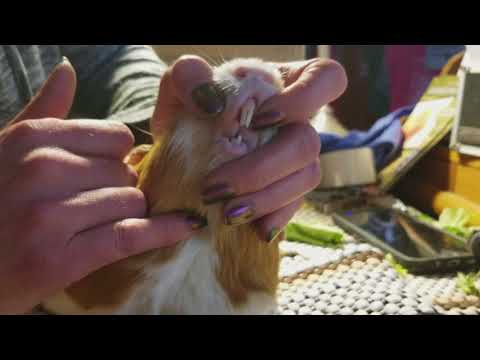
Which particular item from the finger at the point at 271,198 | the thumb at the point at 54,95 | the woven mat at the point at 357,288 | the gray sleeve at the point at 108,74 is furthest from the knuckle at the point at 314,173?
the gray sleeve at the point at 108,74

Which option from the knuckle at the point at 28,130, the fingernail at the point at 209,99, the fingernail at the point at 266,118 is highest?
the fingernail at the point at 209,99

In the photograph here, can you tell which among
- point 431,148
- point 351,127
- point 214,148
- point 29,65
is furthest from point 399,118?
point 214,148

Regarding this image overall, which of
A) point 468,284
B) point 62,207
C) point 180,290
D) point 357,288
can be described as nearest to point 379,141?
point 468,284

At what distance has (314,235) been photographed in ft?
3.87

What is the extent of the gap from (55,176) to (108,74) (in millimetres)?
837

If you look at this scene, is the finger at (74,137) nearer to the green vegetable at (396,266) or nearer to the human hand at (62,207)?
the human hand at (62,207)

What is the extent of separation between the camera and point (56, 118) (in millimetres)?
520

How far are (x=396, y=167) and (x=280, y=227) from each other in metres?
1.09

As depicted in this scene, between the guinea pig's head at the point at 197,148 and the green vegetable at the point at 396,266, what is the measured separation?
64 cm

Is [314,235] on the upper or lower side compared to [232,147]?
lower

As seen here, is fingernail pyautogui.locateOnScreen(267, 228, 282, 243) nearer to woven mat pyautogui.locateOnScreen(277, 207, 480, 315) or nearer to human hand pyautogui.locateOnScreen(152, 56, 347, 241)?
human hand pyautogui.locateOnScreen(152, 56, 347, 241)

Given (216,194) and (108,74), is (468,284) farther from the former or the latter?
(108,74)

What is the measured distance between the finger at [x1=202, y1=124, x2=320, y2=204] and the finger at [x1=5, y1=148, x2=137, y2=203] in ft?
0.39

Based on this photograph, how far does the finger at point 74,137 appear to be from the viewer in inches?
18.8
